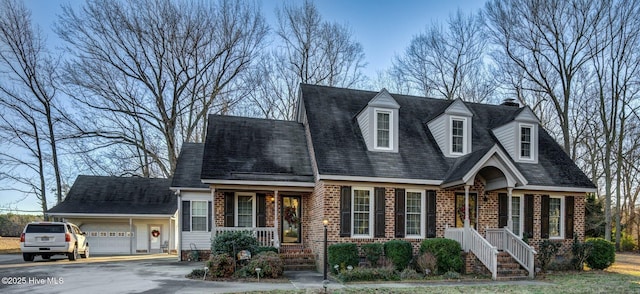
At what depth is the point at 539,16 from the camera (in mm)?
23797

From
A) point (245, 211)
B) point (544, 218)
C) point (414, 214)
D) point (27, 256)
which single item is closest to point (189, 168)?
point (245, 211)

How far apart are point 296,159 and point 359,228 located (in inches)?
142

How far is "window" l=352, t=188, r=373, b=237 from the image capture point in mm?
14445

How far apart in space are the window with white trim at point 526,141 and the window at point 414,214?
18.2 feet

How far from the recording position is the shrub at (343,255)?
1296cm

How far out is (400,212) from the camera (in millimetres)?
14750

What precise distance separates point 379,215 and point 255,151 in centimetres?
524

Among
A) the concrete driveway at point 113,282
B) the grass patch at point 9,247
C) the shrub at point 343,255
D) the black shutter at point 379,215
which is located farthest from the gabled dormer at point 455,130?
the grass patch at point 9,247

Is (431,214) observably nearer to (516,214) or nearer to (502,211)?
(502,211)

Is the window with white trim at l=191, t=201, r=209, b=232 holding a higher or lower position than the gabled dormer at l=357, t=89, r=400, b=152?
lower

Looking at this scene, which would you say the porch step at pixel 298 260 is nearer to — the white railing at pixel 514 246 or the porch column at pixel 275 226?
the porch column at pixel 275 226

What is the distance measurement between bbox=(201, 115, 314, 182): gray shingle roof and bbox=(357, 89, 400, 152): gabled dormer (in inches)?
100

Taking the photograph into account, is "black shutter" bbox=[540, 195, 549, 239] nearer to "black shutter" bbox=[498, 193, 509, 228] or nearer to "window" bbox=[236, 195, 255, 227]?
"black shutter" bbox=[498, 193, 509, 228]

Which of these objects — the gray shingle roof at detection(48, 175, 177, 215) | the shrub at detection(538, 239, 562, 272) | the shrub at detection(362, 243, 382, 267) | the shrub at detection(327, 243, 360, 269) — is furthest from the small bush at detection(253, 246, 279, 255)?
the gray shingle roof at detection(48, 175, 177, 215)
